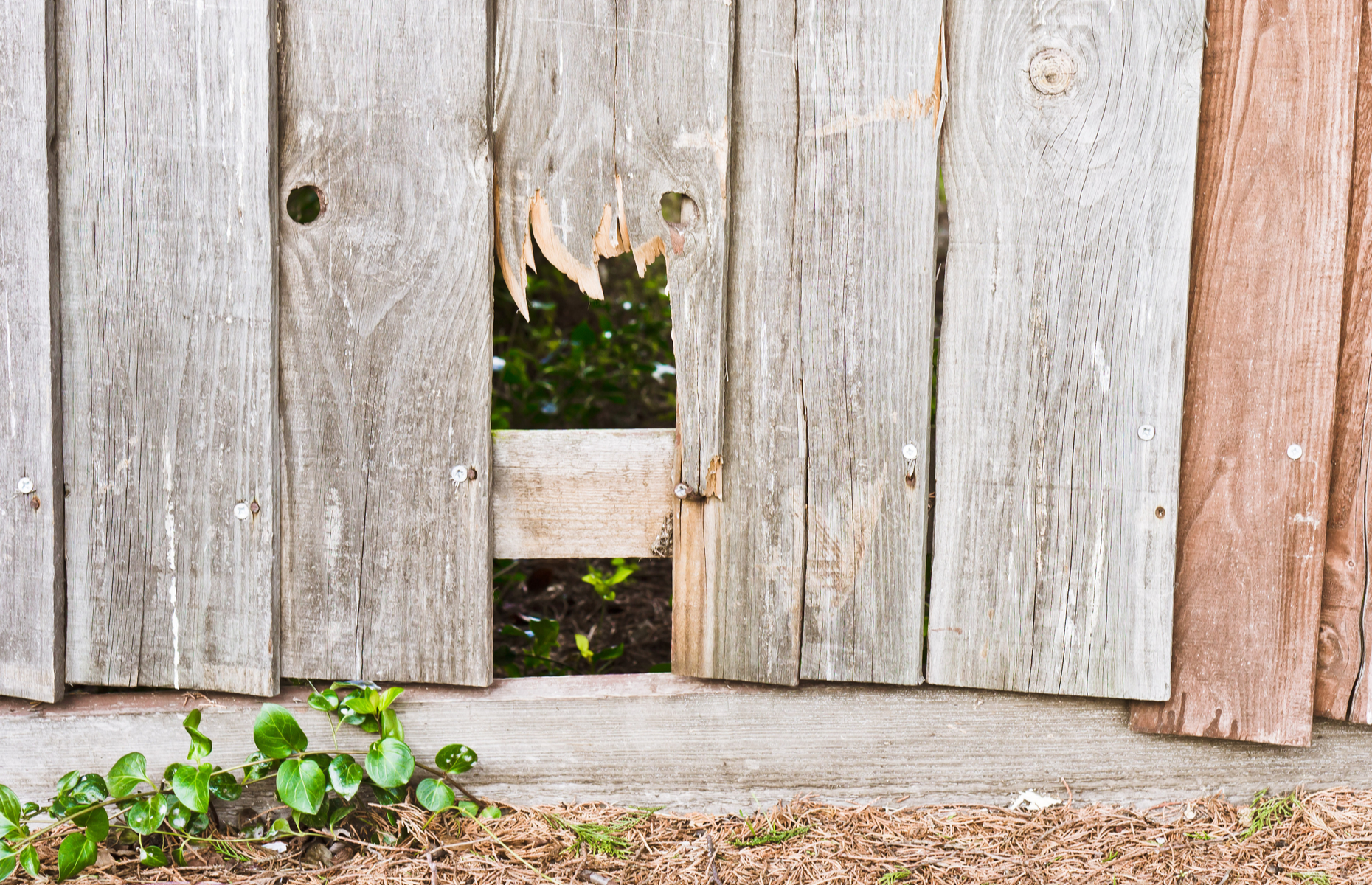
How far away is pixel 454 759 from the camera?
184cm

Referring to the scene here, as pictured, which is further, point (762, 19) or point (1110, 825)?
point (1110, 825)

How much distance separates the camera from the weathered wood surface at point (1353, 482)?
1.70 m

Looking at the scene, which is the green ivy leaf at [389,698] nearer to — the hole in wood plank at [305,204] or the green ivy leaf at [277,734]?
the green ivy leaf at [277,734]

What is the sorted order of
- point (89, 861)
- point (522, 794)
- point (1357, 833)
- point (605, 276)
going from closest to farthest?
point (89, 861), point (1357, 833), point (522, 794), point (605, 276)

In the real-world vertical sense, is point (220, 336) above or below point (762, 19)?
below

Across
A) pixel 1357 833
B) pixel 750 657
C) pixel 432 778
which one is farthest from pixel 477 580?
pixel 1357 833

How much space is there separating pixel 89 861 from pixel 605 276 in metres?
3.28

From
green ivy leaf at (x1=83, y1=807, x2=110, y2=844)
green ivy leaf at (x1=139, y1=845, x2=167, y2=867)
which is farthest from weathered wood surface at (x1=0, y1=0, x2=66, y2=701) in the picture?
green ivy leaf at (x1=139, y1=845, x2=167, y2=867)

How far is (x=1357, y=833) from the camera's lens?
1.80 m

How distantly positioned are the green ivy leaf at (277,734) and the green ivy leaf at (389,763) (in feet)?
0.43

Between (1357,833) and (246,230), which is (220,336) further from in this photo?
(1357,833)

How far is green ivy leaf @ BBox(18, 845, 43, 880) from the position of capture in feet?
5.36

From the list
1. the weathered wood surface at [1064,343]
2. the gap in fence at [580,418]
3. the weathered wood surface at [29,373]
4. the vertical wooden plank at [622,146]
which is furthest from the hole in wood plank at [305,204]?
the weathered wood surface at [1064,343]

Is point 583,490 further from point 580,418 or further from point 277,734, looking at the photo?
point 580,418
